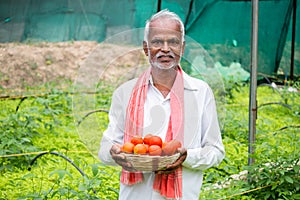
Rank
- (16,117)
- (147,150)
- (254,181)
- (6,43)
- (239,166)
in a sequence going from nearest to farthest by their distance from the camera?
(147,150)
(254,181)
(239,166)
(16,117)
(6,43)

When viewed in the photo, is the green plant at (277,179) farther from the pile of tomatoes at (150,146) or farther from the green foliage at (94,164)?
the pile of tomatoes at (150,146)

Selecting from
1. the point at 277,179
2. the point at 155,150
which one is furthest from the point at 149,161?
the point at 277,179

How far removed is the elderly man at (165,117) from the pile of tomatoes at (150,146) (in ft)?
0.10

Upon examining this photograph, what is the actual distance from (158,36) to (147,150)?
15.9 inches

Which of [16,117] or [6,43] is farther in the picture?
[6,43]

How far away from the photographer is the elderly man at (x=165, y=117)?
81.1 inches

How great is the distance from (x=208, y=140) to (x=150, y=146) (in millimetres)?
288

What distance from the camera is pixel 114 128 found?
2.15 meters

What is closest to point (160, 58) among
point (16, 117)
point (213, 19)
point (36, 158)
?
point (36, 158)

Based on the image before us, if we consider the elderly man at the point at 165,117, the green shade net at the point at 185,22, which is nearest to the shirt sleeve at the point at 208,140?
the elderly man at the point at 165,117

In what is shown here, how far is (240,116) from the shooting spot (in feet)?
22.2

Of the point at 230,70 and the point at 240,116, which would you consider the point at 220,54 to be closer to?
the point at 230,70

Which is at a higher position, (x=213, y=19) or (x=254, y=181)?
(x=213, y=19)

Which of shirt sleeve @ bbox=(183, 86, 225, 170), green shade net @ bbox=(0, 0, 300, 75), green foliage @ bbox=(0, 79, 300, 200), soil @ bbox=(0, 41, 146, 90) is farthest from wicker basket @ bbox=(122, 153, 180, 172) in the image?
green shade net @ bbox=(0, 0, 300, 75)
